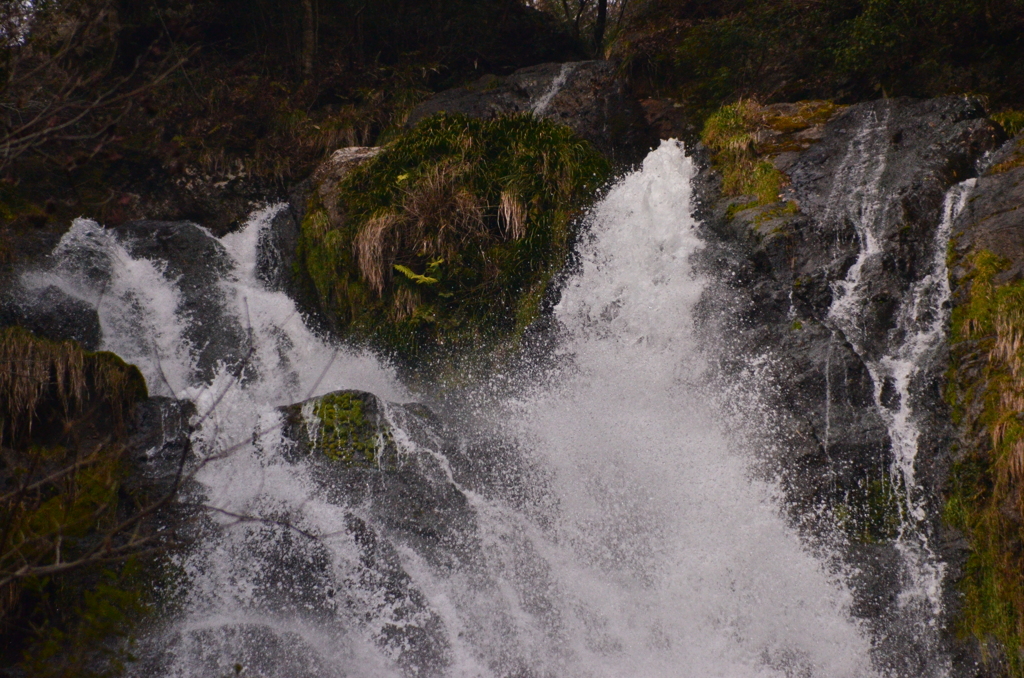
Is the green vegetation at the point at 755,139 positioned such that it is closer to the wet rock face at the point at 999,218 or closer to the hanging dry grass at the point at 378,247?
the wet rock face at the point at 999,218

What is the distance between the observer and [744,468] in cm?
591

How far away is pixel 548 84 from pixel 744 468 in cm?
659

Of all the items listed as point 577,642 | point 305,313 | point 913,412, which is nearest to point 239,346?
point 305,313

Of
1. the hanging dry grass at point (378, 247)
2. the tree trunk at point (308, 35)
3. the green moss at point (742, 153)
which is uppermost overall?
the tree trunk at point (308, 35)

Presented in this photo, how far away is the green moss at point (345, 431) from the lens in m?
6.17

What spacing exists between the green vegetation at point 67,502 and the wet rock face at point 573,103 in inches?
221

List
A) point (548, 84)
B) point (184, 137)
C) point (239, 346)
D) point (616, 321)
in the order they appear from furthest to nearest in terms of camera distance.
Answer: point (184, 137)
point (548, 84)
point (239, 346)
point (616, 321)

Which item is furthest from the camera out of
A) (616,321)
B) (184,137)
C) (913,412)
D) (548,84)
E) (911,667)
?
(184,137)

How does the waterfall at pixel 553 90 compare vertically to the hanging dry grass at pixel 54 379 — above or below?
above

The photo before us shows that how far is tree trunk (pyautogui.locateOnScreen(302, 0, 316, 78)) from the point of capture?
497 inches

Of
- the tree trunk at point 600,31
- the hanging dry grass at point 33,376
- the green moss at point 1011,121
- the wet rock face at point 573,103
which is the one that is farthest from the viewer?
the tree trunk at point 600,31

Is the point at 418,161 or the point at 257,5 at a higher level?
the point at 257,5

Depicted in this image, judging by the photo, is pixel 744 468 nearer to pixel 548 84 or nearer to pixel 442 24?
pixel 548 84

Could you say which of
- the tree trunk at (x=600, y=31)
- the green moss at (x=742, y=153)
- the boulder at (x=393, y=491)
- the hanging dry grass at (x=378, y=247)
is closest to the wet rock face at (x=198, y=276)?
the hanging dry grass at (x=378, y=247)
